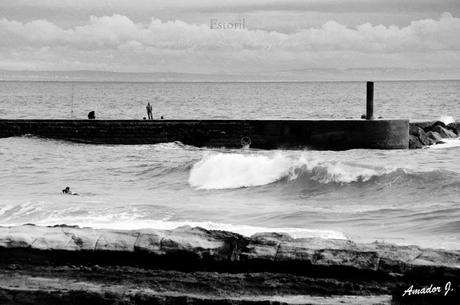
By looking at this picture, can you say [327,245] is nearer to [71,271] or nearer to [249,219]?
[71,271]

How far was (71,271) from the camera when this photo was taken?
7336 mm

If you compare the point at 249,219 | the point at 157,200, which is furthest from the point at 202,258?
the point at 157,200

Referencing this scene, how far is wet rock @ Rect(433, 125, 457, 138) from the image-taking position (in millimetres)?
37406

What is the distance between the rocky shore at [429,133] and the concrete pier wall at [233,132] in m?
2.22

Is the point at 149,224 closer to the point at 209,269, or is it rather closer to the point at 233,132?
the point at 209,269

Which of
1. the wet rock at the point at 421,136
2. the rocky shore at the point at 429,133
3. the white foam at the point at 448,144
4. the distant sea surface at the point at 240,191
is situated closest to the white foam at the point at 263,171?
the distant sea surface at the point at 240,191

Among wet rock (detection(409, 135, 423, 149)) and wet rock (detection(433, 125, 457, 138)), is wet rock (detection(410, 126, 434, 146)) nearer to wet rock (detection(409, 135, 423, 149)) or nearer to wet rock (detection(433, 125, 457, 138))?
wet rock (detection(409, 135, 423, 149))

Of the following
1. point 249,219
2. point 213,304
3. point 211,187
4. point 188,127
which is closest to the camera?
point 213,304

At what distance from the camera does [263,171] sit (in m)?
22.7

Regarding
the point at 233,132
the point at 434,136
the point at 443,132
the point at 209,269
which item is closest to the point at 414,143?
the point at 434,136

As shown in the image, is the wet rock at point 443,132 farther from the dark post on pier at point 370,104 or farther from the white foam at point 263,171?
the white foam at point 263,171

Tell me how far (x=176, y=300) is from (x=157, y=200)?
11707mm

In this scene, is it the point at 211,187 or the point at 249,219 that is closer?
the point at 249,219

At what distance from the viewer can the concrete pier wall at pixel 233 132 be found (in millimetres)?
29516
